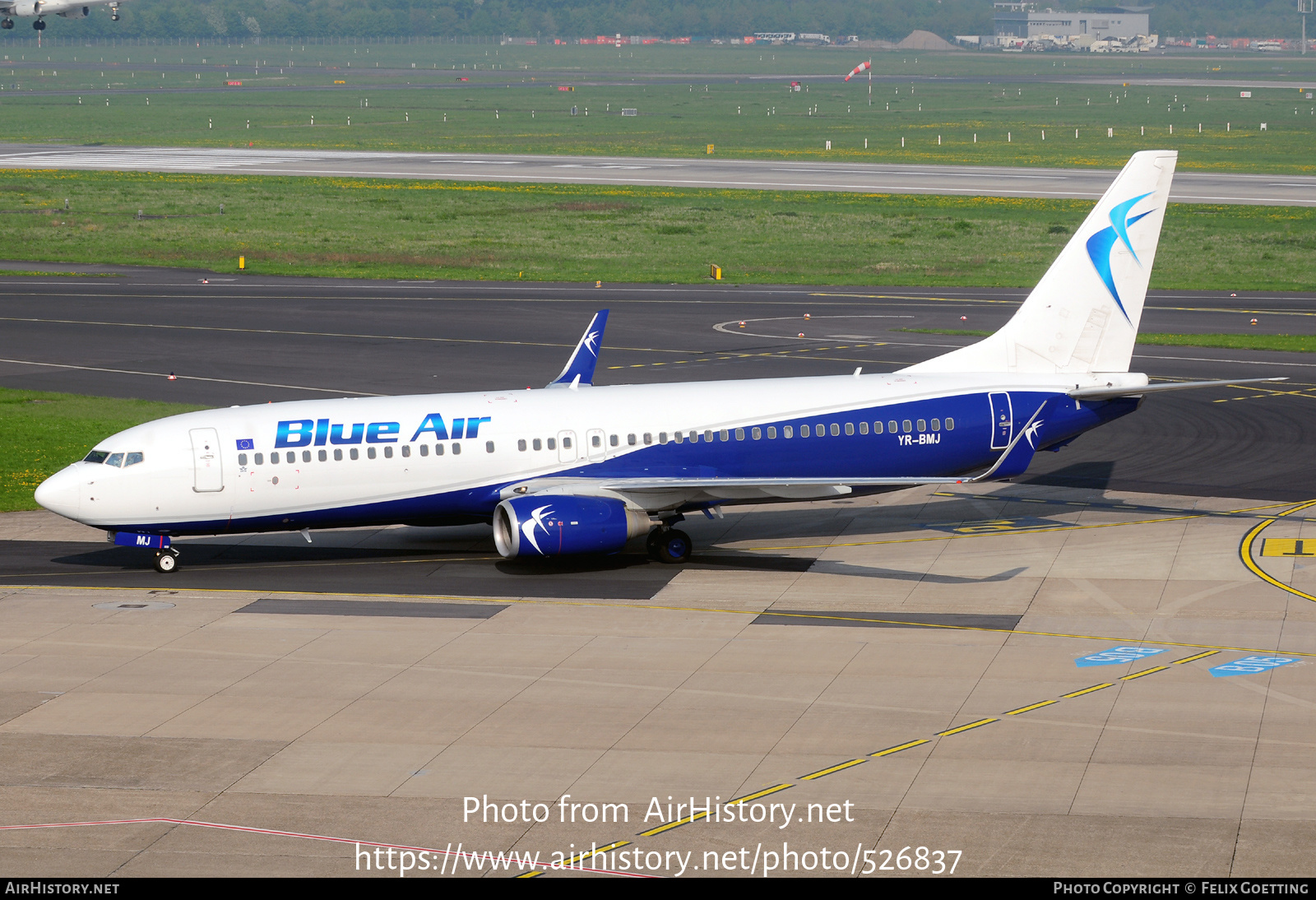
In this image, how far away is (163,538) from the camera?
127 feet

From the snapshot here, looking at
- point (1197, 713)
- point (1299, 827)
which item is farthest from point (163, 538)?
point (1299, 827)

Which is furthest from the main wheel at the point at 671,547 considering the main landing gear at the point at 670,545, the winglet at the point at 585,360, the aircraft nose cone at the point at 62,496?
the aircraft nose cone at the point at 62,496

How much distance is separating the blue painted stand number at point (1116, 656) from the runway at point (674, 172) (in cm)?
9261

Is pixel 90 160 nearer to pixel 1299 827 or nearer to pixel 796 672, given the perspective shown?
pixel 796 672

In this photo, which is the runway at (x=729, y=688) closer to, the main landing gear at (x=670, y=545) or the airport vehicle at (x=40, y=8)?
the main landing gear at (x=670, y=545)

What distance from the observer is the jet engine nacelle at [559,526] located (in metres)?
36.9

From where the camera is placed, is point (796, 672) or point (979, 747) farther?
point (796, 672)

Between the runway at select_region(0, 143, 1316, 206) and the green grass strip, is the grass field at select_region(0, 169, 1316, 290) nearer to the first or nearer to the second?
the runway at select_region(0, 143, 1316, 206)

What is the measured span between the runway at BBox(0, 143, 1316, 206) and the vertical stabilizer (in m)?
79.5

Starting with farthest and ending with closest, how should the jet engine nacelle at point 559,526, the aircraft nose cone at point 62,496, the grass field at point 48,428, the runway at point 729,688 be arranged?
the grass field at point 48,428 → the aircraft nose cone at point 62,496 → the jet engine nacelle at point 559,526 → the runway at point 729,688

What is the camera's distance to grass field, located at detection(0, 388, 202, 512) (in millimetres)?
47594

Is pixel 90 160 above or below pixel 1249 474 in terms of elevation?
above

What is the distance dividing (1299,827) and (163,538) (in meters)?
27.4

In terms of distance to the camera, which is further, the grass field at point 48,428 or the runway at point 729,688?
the grass field at point 48,428
